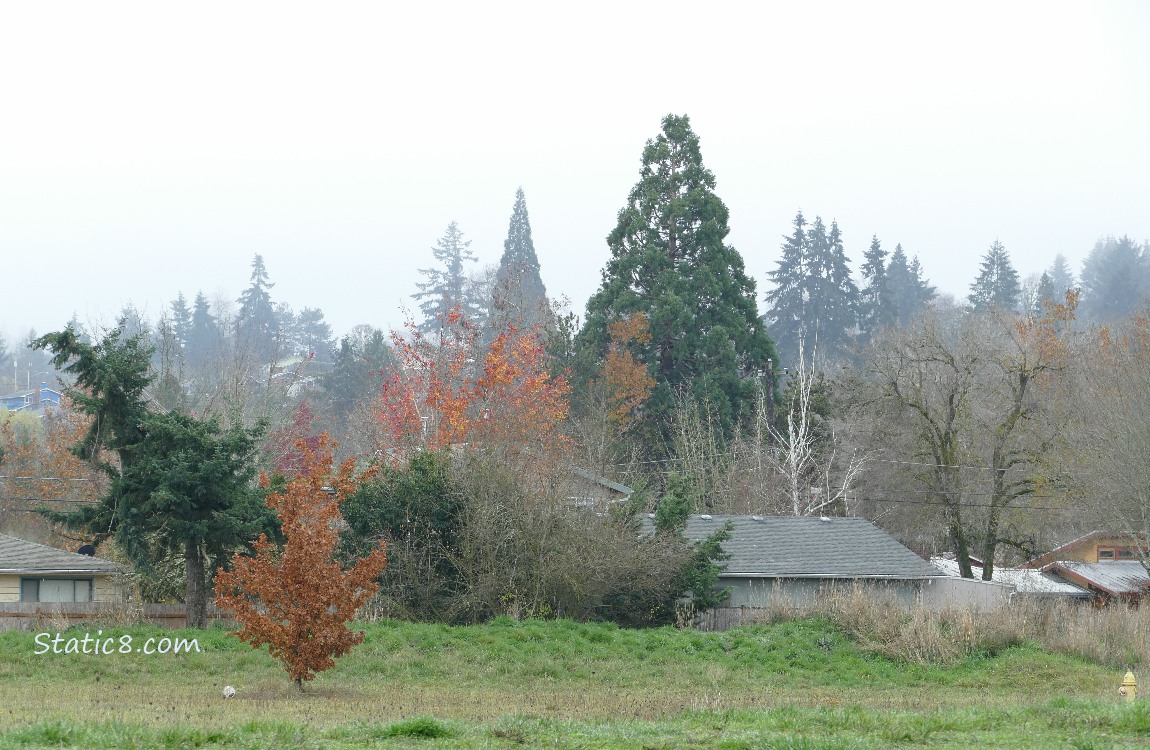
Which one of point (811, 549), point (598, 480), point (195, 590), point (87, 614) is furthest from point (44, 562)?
point (811, 549)

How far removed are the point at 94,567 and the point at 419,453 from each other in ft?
29.2

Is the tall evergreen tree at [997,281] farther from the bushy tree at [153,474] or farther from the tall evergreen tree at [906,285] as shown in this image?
the bushy tree at [153,474]

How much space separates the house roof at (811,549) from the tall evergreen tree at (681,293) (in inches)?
488

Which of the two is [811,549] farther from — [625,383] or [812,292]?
[812,292]

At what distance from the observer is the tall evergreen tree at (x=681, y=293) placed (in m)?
52.3

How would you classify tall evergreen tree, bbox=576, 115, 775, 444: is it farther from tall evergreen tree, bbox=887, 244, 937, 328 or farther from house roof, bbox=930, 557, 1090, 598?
tall evergreen tree, bbox=887, 244, 937, 328

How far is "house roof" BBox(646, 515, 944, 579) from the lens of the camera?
34.6 meters

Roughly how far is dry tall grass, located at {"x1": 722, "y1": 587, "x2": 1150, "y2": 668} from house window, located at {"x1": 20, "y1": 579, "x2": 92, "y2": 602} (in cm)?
1943

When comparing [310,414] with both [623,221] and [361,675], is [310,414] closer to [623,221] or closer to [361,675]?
[623,221]

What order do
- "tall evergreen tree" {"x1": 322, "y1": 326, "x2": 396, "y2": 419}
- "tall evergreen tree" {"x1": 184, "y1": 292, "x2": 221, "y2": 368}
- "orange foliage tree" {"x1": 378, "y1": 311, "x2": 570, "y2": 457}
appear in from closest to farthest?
"orange foliage tree" {"x1": 378, "y1": 311, "x2": 570, "y2": 457}
"tall evergreen tree" {"x1": 322, "y1": 326, "x2": 396, "y2": 419}
"tall evergreen tree" {"x1": 184, "y1": 292, "x2": 221, "y2": 368}

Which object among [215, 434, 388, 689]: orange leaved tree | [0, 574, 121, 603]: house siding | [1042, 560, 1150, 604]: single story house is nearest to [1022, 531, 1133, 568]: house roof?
[1042, 560, 1150, 604]: single story house

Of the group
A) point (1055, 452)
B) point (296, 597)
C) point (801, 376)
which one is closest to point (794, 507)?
point (801, 376)

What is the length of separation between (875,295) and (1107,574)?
1984 inches

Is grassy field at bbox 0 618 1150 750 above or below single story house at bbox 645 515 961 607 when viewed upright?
below
